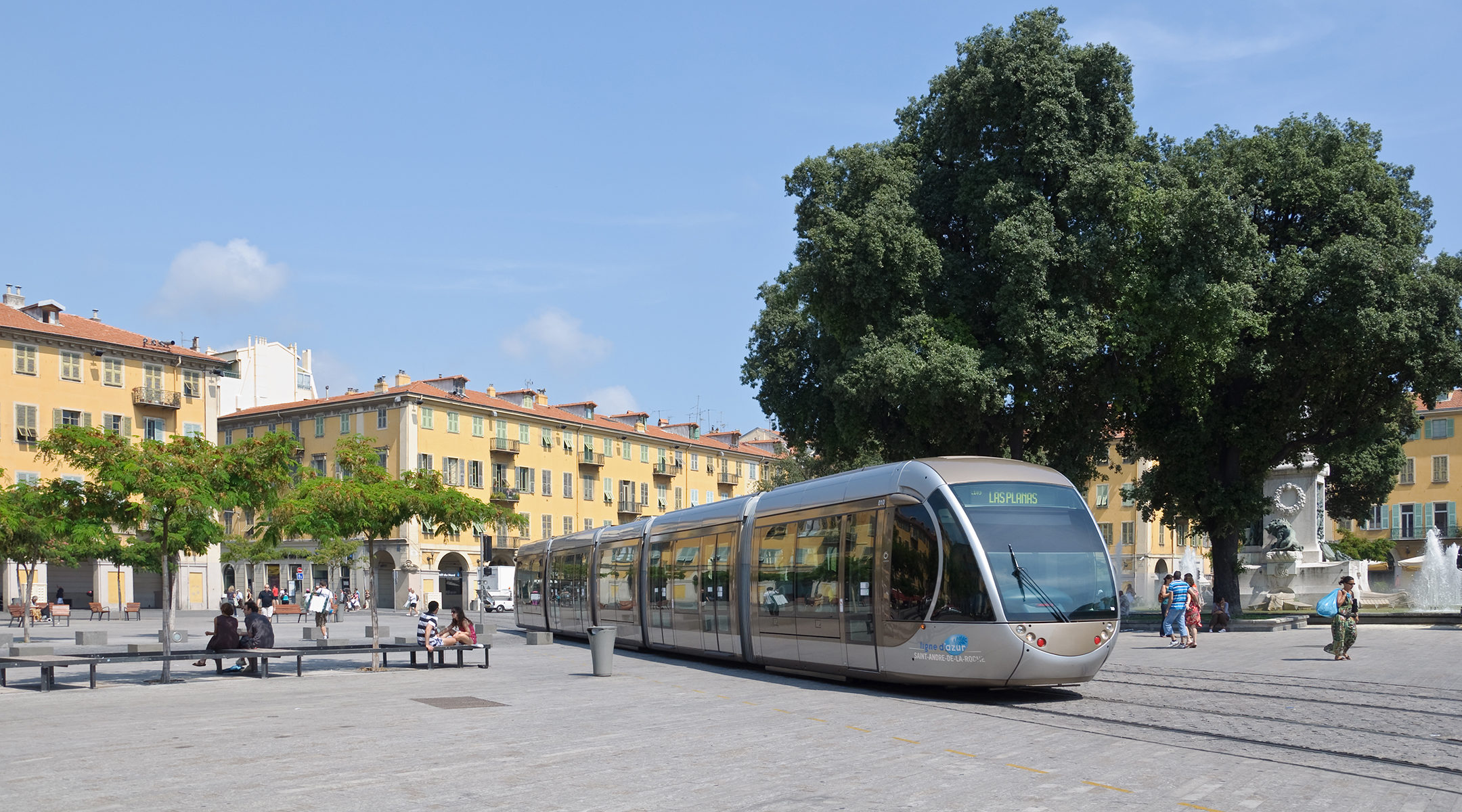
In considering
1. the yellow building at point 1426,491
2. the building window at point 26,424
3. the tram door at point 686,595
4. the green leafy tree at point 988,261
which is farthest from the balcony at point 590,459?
the tram door at point 686,595

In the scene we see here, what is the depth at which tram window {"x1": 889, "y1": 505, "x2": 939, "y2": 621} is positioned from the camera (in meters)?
16.3

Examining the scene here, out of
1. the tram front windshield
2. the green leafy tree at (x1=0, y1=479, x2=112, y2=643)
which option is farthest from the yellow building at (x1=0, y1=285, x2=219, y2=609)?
the tram front windshield

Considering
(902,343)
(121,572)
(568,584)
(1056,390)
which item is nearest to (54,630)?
(568,584)

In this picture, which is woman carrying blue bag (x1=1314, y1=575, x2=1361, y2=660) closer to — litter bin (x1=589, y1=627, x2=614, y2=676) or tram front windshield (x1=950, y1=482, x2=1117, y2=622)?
tram front windshield (x1=950, y1=482, x2=1117, y2=622)

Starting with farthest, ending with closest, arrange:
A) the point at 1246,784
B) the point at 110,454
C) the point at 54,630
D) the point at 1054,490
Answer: the point at 54,630, the point at 110,454, the point at 1054,490, the point at 1246,784

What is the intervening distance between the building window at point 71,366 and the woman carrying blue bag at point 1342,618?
192 feet

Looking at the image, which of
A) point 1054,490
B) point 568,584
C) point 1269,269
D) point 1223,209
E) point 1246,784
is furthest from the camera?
→ point 568,584

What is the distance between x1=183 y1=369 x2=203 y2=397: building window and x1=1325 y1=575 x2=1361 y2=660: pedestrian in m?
60.3

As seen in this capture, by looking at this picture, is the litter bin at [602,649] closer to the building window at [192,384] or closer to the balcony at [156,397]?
the balcony at [156,397]

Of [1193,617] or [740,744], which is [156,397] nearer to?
[1193,617]

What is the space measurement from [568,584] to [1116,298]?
15.4 metres

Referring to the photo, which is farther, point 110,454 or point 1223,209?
point 1223,209

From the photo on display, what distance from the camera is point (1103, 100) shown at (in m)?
32.3

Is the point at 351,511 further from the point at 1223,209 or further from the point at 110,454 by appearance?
the point at 1223,209
